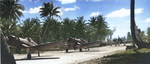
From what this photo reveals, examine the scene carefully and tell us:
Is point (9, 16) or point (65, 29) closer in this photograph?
point (9, 16)

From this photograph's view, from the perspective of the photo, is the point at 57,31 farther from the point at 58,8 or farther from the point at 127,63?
the point at 127,63

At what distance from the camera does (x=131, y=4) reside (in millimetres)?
15375

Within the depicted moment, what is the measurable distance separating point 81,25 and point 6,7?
29.1 m

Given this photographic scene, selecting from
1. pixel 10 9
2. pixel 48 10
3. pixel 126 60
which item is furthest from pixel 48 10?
pixel 126 60

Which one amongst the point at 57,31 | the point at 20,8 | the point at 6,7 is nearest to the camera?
the point at 6,7

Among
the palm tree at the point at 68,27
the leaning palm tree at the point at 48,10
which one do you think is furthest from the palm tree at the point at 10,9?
the palm tree at the point at 68,27

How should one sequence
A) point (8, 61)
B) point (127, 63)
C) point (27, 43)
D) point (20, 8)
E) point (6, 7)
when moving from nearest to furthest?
point (8, 61), point (127, 63), point (27, 43), point (6, 7), point (20, 8)

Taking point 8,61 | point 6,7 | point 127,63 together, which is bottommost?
point 127,63

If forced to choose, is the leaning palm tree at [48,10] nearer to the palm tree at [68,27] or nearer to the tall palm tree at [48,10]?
the tall palm tree at [48,10]

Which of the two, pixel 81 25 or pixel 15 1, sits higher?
pixel 15 1

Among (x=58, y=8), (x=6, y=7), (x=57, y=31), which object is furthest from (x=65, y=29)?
(x=6, y=7)

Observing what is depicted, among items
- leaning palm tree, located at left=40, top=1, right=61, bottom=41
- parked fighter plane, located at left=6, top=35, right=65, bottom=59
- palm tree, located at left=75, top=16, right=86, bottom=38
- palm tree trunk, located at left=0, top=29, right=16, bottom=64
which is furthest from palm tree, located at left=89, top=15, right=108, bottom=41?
palm tree trunk, located at left=0, top=29, right=16, bottom=64

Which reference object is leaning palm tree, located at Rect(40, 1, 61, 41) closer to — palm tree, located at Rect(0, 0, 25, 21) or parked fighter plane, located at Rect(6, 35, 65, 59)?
palm tree, located at Rect(0, 0, 25, 21)

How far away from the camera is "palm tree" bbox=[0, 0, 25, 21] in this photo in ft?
111
